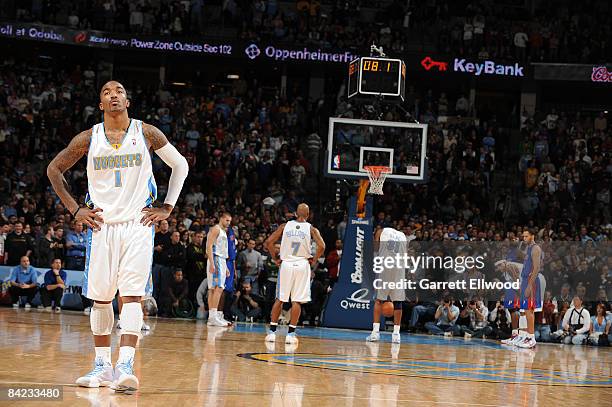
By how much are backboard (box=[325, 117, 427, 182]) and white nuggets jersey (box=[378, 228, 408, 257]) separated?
1.48 m

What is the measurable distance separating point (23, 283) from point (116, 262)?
11354 mm

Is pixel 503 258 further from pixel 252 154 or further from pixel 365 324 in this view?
pixel 252 154

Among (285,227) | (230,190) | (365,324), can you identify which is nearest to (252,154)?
(230,190)

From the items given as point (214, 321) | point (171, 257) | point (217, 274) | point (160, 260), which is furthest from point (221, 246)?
point (160, 260)

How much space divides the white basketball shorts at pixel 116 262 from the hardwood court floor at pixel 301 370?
0.70 meters

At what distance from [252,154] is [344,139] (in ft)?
Answer: 24.9

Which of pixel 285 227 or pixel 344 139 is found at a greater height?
pixel 344 139

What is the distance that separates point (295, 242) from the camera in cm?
1320

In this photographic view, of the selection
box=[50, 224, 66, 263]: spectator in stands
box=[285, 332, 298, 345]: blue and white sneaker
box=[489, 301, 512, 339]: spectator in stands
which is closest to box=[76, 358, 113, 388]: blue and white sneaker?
box=[285, 332, 298, 345]: blue and white sneaker

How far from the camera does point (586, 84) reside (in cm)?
3048

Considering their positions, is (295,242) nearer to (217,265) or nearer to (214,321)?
(217,265)

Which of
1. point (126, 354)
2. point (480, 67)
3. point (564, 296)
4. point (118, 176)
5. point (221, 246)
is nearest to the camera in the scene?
point (126, 354)

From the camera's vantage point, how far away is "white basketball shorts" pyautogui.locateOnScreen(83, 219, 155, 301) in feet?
21.6

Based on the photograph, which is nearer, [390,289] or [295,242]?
[295,242]
